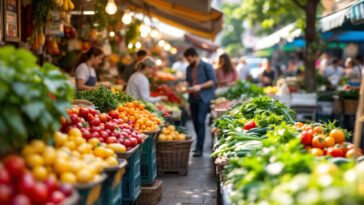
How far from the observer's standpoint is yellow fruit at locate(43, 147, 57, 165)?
13.0ft

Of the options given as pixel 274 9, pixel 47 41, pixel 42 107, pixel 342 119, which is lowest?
pixel 342 119

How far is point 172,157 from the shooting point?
29.7 feet

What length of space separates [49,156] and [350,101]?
919 centimetres

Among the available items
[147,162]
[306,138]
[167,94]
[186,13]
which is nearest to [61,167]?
[306,138]

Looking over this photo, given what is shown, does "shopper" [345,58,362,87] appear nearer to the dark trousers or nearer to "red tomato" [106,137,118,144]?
the dark trousers

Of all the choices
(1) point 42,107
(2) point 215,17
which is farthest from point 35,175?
(2) point 215,17

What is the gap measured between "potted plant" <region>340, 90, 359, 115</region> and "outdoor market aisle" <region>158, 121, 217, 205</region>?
3.57m

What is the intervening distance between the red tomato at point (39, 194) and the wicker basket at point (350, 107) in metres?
9.56

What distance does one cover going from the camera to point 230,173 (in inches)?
188

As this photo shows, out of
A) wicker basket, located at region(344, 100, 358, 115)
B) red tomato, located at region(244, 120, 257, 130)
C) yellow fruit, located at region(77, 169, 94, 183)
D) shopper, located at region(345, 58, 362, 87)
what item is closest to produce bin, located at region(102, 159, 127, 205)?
yellow fruit, located at region(77, 169, 94, 183)

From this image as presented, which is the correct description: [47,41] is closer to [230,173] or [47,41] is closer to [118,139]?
[118,139]

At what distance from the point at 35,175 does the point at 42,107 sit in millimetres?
476

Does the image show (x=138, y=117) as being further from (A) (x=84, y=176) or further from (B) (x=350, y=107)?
(B) (x=350, y=107)

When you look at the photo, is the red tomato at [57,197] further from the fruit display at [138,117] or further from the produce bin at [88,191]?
the fruit display at [138,117]
